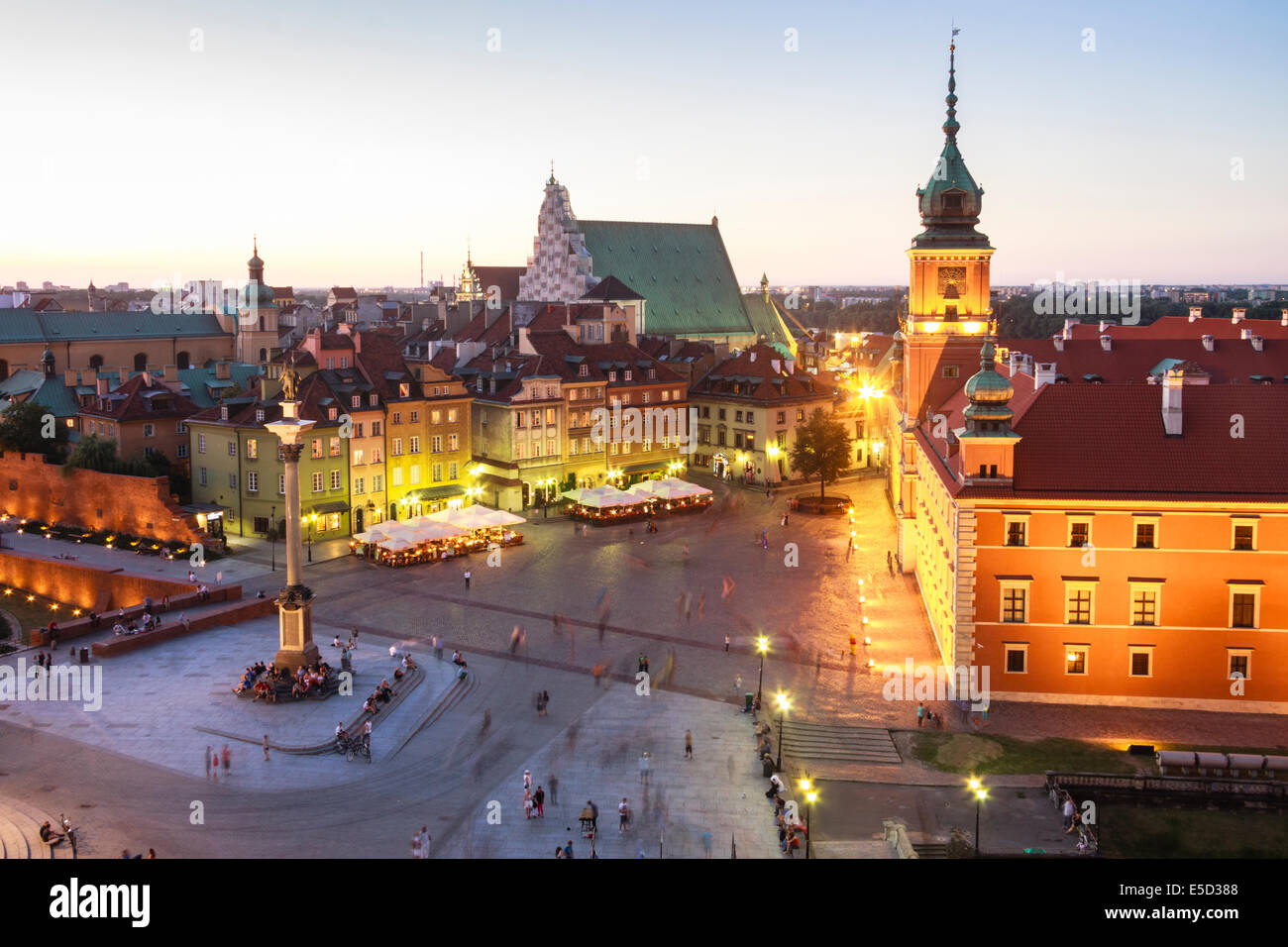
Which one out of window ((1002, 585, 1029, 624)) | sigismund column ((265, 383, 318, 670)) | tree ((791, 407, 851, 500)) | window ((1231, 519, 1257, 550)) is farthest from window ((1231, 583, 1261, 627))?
tree ((791, 407, 851, 500))

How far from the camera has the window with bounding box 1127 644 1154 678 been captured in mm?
34219

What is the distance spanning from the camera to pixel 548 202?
94.8 metres

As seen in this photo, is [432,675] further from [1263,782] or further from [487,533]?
[1263,782]

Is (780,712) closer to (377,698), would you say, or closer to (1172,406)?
(377,698)

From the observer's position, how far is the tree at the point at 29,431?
62.1 m

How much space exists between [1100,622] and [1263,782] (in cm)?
674

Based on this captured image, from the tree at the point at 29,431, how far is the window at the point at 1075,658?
5227 cm

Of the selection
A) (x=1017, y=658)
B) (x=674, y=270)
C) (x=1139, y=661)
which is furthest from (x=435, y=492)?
(x=674, y=270)

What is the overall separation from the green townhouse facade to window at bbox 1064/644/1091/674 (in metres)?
35.3

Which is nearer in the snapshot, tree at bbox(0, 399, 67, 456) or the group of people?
the group of people

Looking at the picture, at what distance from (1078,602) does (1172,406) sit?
689 centimetres

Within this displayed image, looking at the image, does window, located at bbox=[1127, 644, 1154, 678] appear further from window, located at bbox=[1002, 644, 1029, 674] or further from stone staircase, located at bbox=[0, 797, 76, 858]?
stone staircase, located at bbox=[0, 797, 76, 858]

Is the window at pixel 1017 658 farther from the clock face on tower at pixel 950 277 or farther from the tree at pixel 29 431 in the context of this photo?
the tree at pixel 29 431
